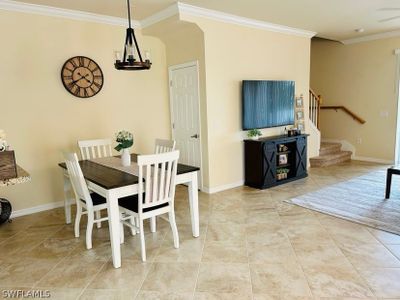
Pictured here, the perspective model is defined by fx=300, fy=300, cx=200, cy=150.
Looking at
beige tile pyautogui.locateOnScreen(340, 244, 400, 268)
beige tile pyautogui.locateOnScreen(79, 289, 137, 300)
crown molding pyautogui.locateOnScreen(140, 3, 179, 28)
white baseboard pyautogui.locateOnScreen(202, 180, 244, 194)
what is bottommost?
beige tile pyautogui.locateOnScreen(79, 289, 137, 300)

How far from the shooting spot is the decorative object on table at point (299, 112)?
5.95 meters

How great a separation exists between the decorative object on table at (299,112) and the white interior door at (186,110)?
2285 mm

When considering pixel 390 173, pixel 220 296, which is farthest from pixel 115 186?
pixel 390 173

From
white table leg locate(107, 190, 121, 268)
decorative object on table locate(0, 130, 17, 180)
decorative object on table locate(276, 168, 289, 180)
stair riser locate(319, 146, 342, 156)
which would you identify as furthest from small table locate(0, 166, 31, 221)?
stair riser locate(319, 146, 342, 156)

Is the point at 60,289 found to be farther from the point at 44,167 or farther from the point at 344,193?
the point at 344,193

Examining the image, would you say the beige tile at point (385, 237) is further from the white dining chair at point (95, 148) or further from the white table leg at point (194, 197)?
the white dining chair at point (95, 148)

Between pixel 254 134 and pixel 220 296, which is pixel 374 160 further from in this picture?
pixel 220 296

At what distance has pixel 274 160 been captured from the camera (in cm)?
498

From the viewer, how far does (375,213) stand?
145 inches

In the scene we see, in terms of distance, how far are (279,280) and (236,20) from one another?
3.83m

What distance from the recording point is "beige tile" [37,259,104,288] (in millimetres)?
2463

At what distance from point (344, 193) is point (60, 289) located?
3.95m

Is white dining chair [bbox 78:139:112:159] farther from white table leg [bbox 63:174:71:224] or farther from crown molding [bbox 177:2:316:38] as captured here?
crown molding [bbox 177:2:316:38]

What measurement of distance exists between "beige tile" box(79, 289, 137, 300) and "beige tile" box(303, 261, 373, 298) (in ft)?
4.58
